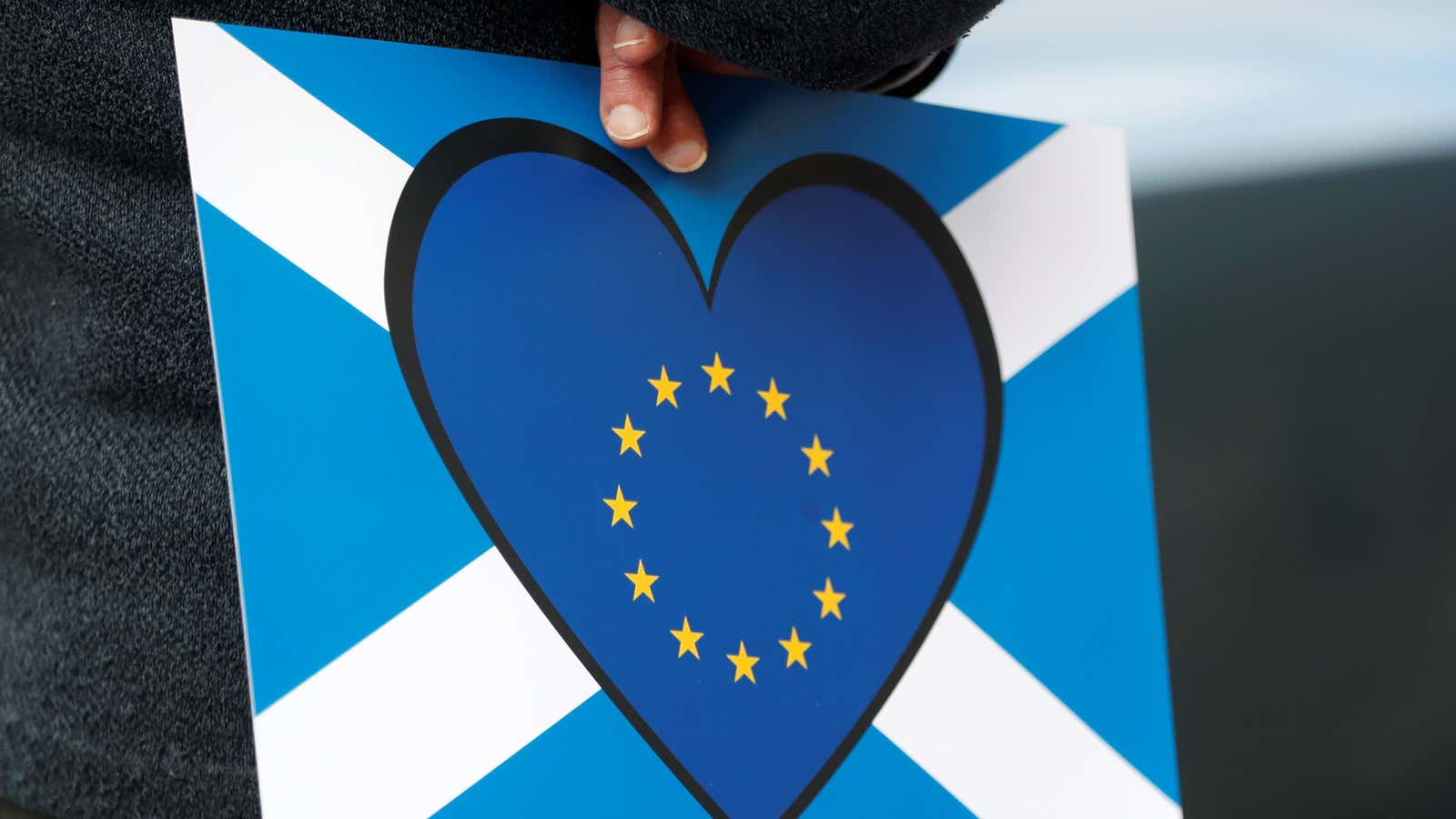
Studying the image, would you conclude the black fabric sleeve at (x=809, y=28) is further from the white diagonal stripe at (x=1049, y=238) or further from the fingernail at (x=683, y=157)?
the white diagonal stripe at (x=1049, y=238)

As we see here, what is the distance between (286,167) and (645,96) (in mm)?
164

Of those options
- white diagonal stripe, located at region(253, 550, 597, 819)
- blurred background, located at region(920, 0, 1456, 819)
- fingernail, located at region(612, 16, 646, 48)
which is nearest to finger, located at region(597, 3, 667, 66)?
fingernail, located at region(612, 16, 646, 48)

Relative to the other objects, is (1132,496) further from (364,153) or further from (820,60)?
(364,153)

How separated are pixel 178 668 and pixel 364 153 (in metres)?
0.22

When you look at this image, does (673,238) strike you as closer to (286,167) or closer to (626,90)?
(626,90)

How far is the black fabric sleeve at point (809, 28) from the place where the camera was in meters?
0.45

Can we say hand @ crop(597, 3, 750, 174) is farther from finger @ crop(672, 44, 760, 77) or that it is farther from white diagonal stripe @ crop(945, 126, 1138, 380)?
white diagonal stripe @ crop(945, 126, 1138, 380)

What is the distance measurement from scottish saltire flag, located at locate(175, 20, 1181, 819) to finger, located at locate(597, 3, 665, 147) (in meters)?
0.01

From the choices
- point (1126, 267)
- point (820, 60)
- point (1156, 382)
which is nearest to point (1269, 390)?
point (1156, 382)

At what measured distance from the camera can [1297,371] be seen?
4.20ft

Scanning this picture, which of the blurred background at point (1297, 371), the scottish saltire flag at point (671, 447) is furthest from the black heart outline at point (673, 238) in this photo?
the blurred background at point (1297, 371)

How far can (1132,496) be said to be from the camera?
26.7 inches

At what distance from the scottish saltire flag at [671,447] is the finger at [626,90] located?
0.01 m

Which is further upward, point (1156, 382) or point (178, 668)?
point (178, 668)
